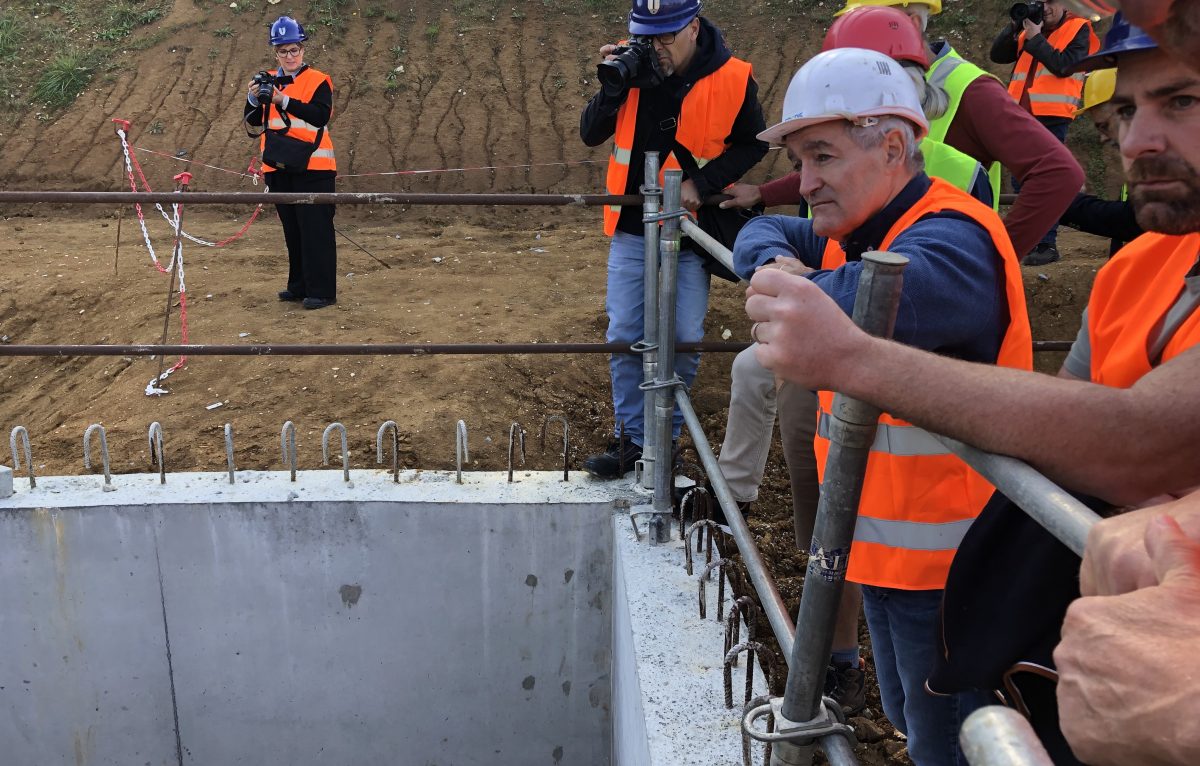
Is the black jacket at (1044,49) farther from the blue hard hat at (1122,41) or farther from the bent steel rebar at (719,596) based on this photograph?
the blue hard hat at (1122,41)

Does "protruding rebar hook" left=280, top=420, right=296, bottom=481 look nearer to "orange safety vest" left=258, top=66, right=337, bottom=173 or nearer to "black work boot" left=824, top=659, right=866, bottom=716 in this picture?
"black work boot" left=824, top=659, right=866, bottom=716

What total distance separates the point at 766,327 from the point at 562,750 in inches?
108

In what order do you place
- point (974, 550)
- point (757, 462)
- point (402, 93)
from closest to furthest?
point (974, 550) < point (757, 462) < point (402, 93)

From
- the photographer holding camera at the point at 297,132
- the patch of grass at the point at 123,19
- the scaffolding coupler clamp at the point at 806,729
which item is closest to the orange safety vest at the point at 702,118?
the scaffolding coupler clamp at the point at 806,729

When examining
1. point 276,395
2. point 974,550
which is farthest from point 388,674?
point 974,550

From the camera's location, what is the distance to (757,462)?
326 cm

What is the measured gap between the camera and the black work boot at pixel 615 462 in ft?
11.3

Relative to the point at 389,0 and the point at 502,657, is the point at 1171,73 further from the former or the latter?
the point at 389,0

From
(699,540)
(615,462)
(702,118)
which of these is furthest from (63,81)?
(699,540)

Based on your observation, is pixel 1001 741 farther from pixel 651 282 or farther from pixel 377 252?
pixel 377 252

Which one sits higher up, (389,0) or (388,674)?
(389,0)

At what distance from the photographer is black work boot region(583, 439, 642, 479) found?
344cm

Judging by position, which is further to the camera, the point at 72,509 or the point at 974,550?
the point at 72,509

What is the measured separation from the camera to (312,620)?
354cm
